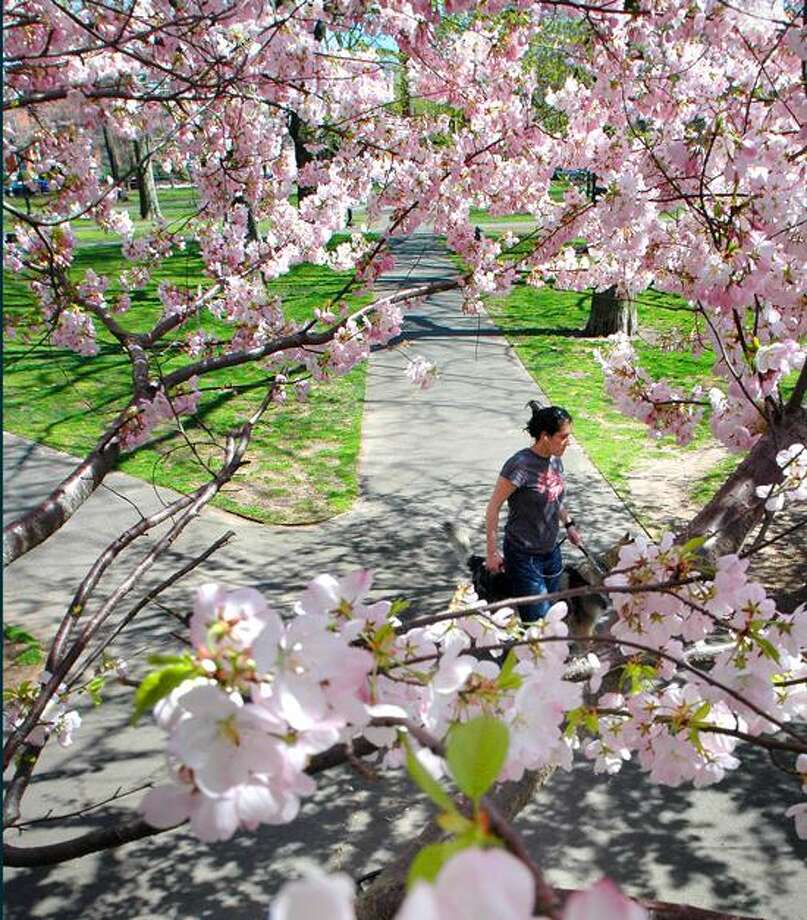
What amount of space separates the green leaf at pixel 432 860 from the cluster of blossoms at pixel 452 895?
0.08 m

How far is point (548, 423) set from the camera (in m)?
4.14

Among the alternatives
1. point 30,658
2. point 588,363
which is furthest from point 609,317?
point 30,658

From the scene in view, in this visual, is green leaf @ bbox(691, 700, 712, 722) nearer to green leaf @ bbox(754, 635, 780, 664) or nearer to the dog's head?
green leaf @ bbox(754, 635, 780, 664)

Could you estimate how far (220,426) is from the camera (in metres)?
9.37

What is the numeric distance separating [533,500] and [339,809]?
1724mm

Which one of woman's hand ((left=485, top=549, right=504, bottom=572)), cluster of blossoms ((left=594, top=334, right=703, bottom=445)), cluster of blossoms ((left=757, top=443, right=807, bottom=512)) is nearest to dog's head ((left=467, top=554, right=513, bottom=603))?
woman's hand ((left=485, top=549, right=504, bottom=572))

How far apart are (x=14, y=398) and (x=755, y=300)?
9.46 metres

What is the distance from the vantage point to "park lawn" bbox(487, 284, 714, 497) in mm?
8727

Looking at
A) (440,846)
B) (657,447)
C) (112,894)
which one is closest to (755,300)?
(440,846)

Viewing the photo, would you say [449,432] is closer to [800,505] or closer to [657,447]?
[657,447]

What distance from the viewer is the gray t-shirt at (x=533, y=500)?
4270 millimetres

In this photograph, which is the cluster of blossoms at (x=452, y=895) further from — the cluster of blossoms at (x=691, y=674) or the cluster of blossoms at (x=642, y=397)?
the cluster of blossoms at (x=642, y=397)

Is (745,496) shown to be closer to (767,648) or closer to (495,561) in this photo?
(767,648)

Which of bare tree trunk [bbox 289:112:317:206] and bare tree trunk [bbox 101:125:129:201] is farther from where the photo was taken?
bare tree trunk [bbox 101:125:129:201]
